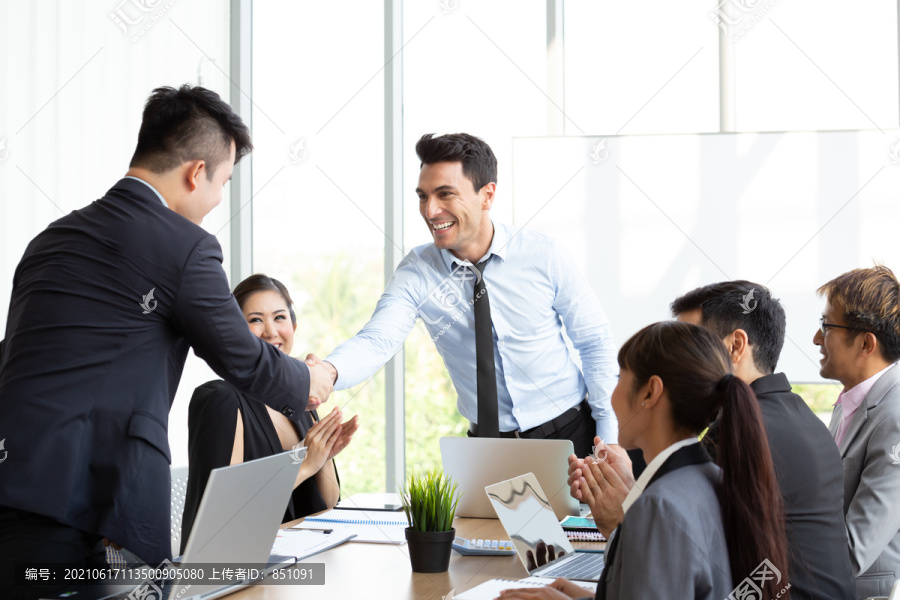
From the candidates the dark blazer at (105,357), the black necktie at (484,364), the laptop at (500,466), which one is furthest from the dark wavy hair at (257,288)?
the dark blazer at (105,357)

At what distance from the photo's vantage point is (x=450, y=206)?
2.94 metres

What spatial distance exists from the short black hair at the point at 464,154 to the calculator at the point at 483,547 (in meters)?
1.45

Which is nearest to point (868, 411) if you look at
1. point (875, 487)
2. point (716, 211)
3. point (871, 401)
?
point (871, 401)

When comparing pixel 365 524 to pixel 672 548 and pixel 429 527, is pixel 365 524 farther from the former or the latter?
pixel 672 548

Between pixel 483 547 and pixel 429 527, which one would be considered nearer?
pixel 429 527

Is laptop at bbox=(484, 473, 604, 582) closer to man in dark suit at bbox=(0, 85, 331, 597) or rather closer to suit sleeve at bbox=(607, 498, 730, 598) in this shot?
suit sleeve at bbox=(607, 498, 730, 598)

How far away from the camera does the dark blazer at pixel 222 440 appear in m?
2.35

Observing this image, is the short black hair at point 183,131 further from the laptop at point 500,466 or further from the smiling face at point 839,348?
the smiling face at point 839,348

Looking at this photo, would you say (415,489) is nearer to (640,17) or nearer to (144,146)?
Result: (144,146)

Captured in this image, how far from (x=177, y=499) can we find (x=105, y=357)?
126cm

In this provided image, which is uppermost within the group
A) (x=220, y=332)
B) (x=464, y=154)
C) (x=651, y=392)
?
(x=464, y=154)

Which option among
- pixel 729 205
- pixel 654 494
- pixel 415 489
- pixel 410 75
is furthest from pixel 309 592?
pixel 410 75

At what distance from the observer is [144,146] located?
6.10 ft

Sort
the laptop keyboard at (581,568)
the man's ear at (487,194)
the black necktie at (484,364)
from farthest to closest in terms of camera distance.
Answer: the man's ear at (487,194), the black necktie at (484,364), the laptop keyboard at (581,568)
